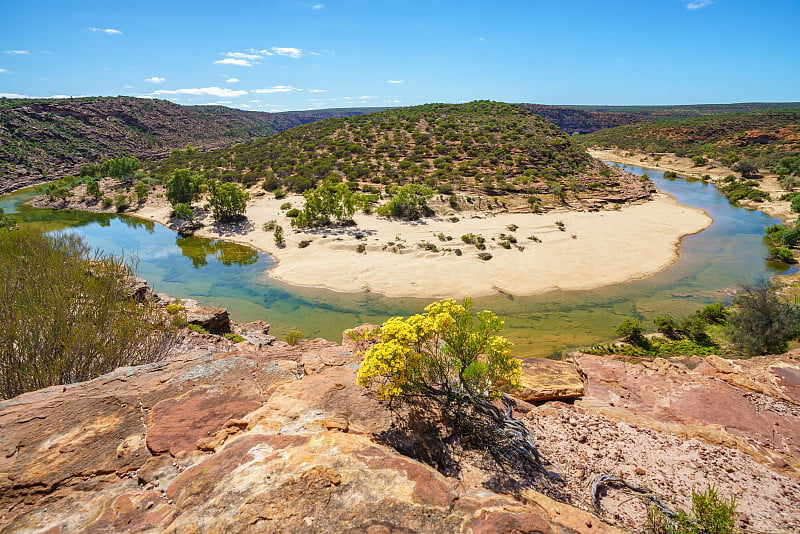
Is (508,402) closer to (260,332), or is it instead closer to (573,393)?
(573,393)

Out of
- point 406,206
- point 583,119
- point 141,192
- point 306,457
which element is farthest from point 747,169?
point 583,119

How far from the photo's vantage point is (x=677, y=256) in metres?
31.2

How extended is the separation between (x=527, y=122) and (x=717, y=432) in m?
79.5

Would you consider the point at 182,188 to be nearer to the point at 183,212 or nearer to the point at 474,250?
the point at 183,212

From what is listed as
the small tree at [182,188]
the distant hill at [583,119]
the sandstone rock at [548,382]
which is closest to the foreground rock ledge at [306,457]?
the sandstone rock at [548,382]

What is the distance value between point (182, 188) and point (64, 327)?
43701mm

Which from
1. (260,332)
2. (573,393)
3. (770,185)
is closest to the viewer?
(573,393)

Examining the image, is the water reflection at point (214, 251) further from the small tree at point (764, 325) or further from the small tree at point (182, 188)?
the small tree at point (764, 325)

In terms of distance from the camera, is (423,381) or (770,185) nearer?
(423,381)

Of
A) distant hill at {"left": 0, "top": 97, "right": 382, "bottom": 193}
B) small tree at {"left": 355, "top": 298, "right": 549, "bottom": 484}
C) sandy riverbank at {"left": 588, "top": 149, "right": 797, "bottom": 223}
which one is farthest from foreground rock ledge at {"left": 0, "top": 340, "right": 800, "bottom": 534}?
distant hill at {"left": 0, "top": 97, "right": 382, "bottom": 193}

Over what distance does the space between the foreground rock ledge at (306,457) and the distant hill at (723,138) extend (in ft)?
276

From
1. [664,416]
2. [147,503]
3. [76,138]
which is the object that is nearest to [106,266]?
[147,503]

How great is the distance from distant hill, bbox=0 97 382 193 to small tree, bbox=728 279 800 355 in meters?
97.5

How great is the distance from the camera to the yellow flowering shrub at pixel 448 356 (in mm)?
7234
